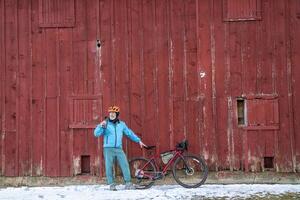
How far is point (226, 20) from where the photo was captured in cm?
1097

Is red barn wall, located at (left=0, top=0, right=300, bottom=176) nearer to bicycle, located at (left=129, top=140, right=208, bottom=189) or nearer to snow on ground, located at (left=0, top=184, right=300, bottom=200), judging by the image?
bicycle, located at (left=129, top=140, right=208, bottom=189)

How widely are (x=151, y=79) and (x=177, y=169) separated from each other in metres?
2.08

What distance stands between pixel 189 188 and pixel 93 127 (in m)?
2.51

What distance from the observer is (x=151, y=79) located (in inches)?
435

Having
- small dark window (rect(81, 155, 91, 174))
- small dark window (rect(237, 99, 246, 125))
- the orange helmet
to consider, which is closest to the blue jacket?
the orange helmet

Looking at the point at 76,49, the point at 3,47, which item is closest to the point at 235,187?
the point at 76,49

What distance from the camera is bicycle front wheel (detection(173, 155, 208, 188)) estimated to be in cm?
1059

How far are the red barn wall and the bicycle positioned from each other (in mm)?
318

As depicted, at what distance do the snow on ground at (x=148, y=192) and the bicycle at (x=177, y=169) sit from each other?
20 centimetres

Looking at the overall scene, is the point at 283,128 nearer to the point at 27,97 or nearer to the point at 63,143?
the point at 63,143

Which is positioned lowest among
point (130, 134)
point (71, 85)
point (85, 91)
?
point (130, 134)

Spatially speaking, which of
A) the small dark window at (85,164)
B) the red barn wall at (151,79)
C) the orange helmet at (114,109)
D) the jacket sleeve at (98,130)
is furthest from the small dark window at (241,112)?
the small dark window at (85,164)

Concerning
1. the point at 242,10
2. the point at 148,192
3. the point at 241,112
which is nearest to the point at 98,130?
the point at 148,192

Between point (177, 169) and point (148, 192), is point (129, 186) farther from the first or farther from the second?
point (177, 169)
